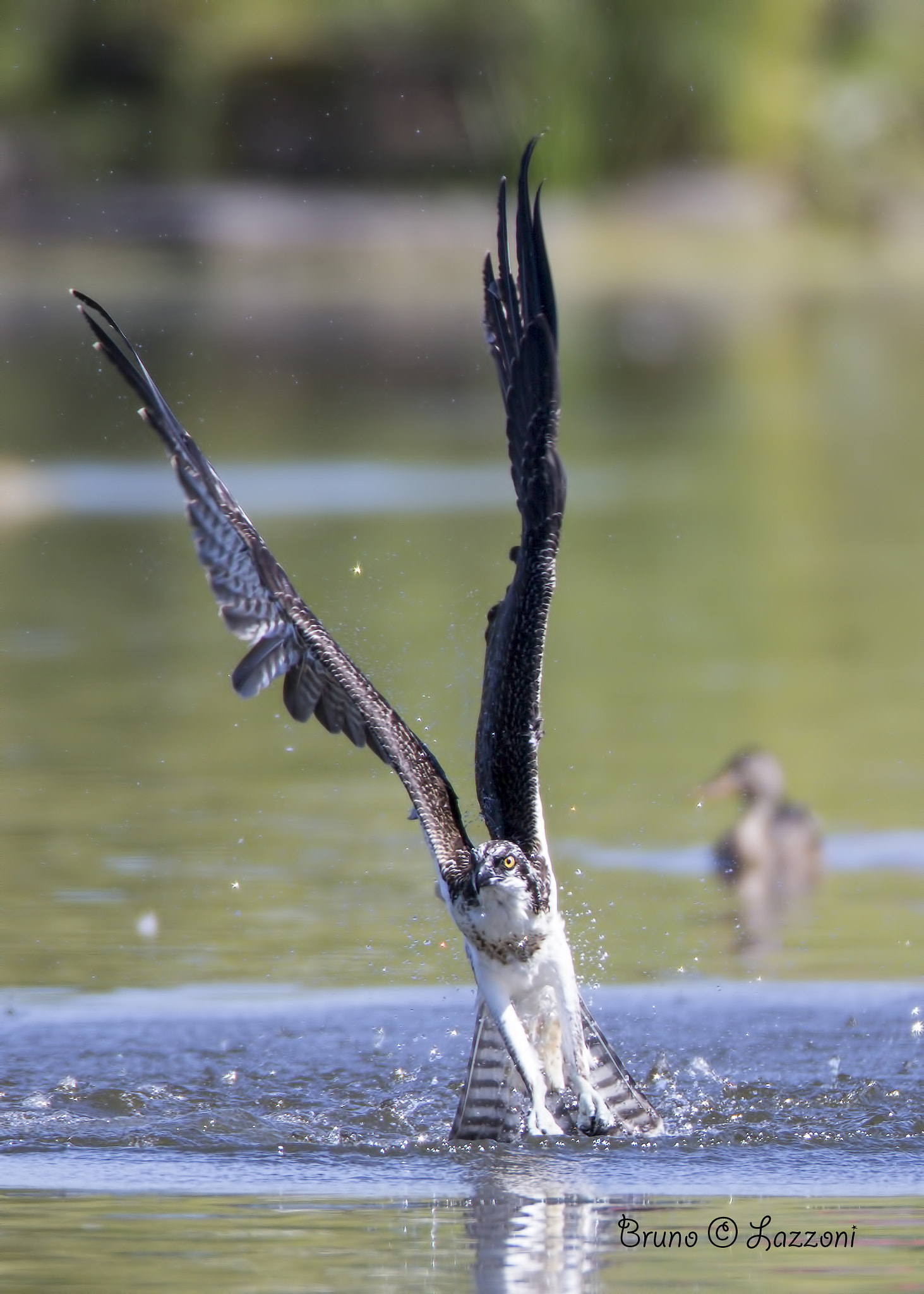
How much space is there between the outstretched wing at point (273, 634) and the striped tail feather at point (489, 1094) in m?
0.39

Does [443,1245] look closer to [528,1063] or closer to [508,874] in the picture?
[528,1063]

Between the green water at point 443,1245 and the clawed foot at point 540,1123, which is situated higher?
the clawed foot at point 540,1123

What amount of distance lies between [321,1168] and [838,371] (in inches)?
719

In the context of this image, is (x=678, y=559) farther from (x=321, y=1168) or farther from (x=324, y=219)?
(x=324, y=219)

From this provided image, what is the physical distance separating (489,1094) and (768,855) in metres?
2.37

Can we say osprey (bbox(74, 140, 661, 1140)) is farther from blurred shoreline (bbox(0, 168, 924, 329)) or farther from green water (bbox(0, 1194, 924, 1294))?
blurred shoreline (bbox(0, 168, 924, 329))

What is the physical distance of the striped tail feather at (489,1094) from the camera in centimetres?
627

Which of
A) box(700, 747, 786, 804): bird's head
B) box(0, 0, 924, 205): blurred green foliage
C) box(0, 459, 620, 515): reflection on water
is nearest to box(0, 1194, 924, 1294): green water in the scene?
box(700, 747, 786, 804): bird's head

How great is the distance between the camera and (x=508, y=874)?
625cm

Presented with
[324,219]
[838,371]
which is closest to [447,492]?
[838,371]

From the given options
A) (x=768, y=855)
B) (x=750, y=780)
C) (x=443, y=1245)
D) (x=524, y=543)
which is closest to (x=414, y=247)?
(x=750, y=780)

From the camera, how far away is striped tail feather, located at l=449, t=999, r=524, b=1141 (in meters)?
6.27

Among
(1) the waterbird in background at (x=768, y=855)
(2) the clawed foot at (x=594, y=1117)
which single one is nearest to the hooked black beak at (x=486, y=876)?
(2) the clawed foot at (x=594, y=1117)

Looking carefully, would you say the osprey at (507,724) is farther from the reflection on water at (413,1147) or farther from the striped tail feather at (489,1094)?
the reflection on water at (413,1147)
